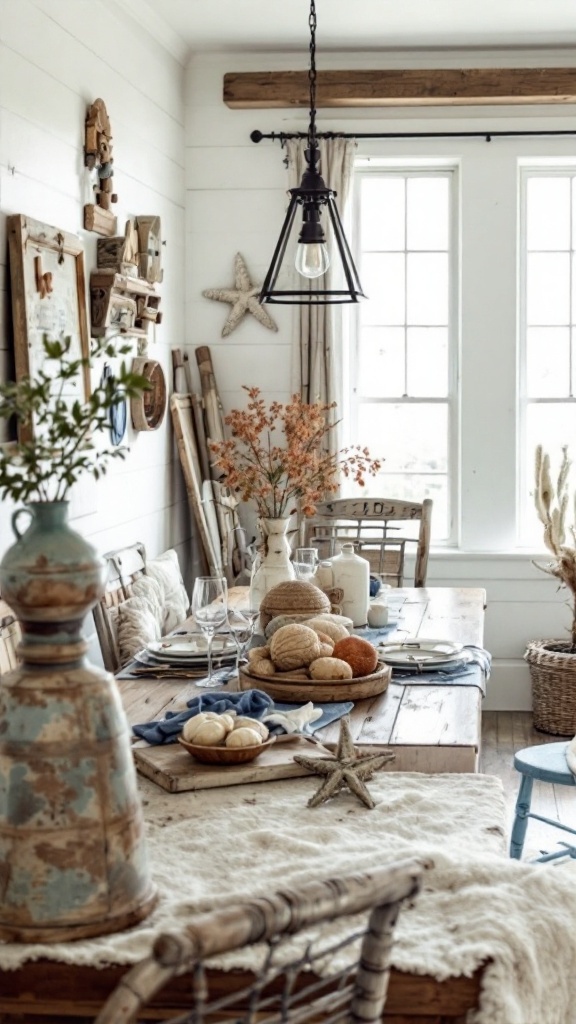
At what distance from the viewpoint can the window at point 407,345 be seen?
5.64 m

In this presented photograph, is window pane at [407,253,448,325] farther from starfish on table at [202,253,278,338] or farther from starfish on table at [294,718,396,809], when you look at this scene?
starfish on table at [294,718,396,809]

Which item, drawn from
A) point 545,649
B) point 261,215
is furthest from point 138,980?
point 261,215

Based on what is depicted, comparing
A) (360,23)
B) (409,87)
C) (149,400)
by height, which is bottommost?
(149,400)

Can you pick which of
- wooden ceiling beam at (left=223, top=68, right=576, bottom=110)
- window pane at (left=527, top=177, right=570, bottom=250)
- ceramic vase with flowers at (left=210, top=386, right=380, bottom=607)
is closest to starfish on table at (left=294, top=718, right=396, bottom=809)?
ceramic vase with flowers at (left=210, top=386, right=380, bottom=607)

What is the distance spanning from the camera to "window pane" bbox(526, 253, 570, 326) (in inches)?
221

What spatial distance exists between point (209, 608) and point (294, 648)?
0.21m

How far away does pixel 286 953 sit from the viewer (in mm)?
1273

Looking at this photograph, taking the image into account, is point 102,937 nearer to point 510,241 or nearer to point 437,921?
point 437,921

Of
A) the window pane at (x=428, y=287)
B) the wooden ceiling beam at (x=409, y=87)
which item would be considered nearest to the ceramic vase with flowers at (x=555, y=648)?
the window pane at (x=428, y=287)

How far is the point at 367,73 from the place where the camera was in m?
5.34

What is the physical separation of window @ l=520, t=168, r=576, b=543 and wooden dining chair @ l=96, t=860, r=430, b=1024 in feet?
15.2

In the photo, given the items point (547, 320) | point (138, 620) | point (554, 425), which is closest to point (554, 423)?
point (554, 425)

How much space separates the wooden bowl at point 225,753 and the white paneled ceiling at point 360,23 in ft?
11.0

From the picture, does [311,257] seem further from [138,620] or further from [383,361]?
[383,361]
